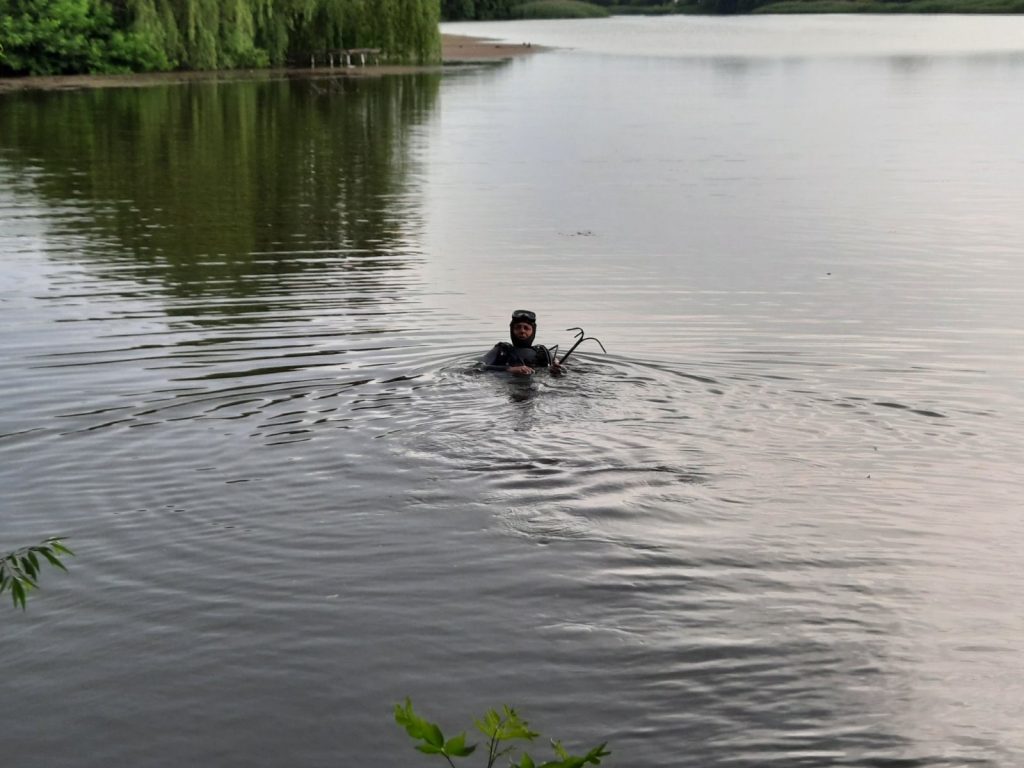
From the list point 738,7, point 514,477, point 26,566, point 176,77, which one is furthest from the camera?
point 738,7

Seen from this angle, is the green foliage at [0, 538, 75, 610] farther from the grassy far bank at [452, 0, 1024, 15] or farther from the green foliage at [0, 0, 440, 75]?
the grassy far bank at [452, 0, 1024, 15]

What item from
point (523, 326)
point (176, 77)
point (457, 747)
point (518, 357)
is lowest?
point (518, 357)

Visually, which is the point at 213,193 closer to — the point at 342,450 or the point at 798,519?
the point at 342,450

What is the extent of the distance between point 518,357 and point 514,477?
2.67 metres

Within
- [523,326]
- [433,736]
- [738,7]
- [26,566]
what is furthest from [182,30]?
[738,7]

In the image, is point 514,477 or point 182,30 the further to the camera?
point 182,30

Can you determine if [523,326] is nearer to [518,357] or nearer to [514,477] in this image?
[518,357]

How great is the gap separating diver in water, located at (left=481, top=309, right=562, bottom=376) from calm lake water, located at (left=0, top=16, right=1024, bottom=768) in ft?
0.90

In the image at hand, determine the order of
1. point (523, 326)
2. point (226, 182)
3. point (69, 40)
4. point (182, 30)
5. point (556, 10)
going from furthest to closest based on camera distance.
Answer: point (556, 10)
point (182, 30)
point (69, 40)
point (226, 182)
point (523, 326)

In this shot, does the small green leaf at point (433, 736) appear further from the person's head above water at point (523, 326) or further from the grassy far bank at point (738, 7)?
the grassy far bank at point (738, 7)

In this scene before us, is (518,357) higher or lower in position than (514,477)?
higher

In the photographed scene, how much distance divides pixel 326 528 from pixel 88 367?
200 inches

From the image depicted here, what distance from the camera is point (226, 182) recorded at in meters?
26.6

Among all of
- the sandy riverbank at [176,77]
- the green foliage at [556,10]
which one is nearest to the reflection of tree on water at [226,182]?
the sandy riverbank at [176,77]
